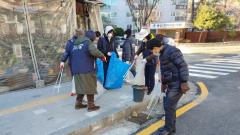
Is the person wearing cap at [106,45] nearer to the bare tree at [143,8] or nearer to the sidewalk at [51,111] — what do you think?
the sidewalk at [51,111]

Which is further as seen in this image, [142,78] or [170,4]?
[170,4]

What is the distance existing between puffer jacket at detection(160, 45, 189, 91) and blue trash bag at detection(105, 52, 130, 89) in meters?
2.59

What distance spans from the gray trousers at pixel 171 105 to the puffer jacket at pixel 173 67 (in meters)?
0.09

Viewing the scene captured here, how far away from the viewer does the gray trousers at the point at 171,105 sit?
3.99 metres

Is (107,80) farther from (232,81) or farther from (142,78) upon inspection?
(232,81)

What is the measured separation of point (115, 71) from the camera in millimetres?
6574

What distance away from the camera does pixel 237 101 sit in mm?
5977

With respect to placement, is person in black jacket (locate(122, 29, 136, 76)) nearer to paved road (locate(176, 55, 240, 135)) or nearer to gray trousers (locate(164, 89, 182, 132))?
paved road (locate(176, 55, 240, 135))

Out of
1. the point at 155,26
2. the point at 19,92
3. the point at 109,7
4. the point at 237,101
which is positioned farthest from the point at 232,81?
the point at 109,7

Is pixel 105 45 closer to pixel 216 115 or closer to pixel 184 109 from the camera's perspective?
pixel 184 109

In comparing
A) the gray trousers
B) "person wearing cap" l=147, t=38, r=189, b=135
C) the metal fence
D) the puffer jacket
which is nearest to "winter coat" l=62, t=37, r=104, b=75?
"person wearing cap" l=147, t=38, r=189, b=135

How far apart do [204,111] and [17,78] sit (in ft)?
14.9

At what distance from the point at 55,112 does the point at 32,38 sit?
2.65 metres

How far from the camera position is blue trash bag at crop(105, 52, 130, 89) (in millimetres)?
6484
